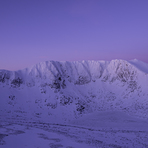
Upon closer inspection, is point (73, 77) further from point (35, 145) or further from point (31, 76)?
point (35, 145)

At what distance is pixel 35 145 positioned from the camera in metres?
16.0

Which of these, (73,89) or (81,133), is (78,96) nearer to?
(73,89)

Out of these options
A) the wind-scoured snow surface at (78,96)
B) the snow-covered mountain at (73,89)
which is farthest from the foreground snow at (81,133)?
the snow-covered mountain at (73,89)

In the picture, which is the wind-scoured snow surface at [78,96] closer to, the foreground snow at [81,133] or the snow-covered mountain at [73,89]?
the snow-covered mountain at [73,89]

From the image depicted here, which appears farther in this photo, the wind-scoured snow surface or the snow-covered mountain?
the snow-covered mountain

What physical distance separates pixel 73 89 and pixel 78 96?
5.45 metres

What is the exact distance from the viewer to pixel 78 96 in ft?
173

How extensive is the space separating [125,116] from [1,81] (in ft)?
151

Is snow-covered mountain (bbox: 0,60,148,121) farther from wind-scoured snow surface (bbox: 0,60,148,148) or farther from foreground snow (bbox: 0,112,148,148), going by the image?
foreground snow (bbox: 0,112,148,148)

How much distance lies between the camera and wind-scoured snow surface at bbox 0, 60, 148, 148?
3334 centimetres

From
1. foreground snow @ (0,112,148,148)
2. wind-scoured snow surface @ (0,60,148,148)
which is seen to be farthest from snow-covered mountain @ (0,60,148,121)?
foreground snow @ (0,112,148,148)

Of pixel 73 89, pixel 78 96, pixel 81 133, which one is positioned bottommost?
pixel 81 133

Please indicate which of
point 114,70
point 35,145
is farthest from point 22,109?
point 114,70

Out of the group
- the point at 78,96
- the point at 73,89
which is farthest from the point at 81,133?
the point at 73,89
